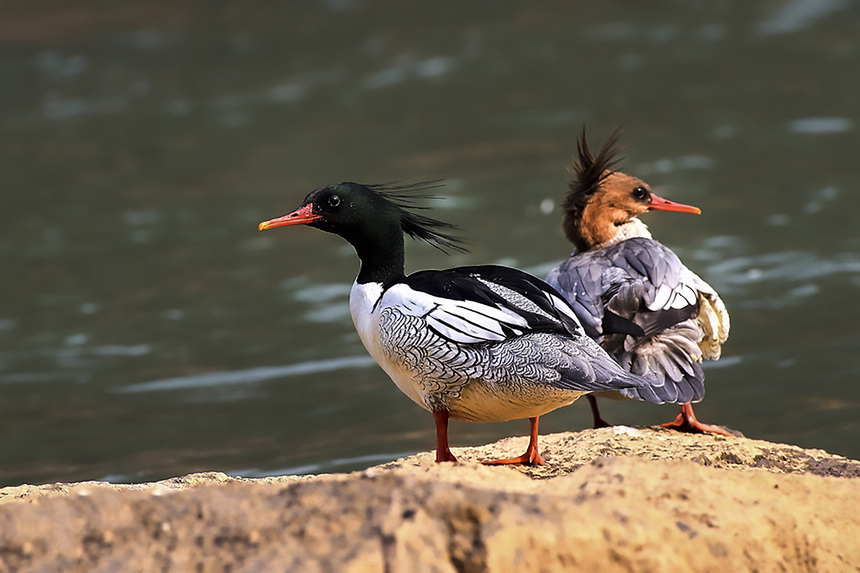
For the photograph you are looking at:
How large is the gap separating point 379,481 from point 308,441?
4567 mm

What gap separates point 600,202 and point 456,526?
401cm

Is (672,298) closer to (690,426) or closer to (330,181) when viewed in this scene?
(690,426)

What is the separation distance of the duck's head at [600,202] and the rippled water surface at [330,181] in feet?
4.92

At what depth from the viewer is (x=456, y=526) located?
9.41 feet

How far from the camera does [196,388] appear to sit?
9102mm

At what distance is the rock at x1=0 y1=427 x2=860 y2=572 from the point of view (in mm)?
2805

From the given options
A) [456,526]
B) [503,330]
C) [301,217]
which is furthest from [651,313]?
[456,526]

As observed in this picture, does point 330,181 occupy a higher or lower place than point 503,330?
higher

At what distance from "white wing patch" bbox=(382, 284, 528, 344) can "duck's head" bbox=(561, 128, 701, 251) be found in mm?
2196

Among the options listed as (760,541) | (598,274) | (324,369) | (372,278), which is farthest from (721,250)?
(760,541)

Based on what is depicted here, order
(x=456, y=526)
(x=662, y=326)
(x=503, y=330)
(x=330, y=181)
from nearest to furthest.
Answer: (x=456, y=526) < (x=503, y=330) < (x=662, y=326) < (x=330, y=181)

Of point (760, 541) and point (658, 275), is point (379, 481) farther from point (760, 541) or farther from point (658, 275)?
point (658, 275)

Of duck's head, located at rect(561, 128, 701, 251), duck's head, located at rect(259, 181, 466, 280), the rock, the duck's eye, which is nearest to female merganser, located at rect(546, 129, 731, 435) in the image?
duck's head, located at rect(561, 128, 701, 251)

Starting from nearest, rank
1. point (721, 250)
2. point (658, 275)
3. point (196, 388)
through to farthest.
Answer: point (658, 275) < point (196, 388) < point (721, 250)
